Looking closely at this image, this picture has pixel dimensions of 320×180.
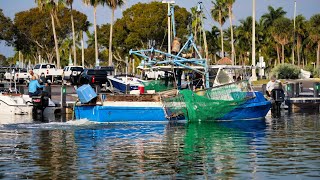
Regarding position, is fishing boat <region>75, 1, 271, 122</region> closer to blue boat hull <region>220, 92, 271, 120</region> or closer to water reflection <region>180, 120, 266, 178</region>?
blue boat hull <region>220, 92, 271, 120</region>

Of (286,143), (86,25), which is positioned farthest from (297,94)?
(86,25)

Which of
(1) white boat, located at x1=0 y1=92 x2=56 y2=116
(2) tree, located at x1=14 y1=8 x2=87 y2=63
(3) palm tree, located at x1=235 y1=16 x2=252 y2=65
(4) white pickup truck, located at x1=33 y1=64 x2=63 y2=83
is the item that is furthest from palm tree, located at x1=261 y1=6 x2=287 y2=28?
(1) white boat, located at x1=0 y1=92 x2=56 y2=116

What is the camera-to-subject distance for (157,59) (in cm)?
3722

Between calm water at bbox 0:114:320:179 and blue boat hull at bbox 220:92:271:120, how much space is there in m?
0.56

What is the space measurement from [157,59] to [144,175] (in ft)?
62.9

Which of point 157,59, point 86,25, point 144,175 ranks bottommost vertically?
point 144,175

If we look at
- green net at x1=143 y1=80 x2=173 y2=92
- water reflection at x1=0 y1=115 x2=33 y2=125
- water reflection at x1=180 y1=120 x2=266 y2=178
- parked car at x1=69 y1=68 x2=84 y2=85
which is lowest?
water reflection at x1=180 y1=120 x2=266 y2=178

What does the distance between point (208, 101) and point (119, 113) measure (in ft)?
12.2

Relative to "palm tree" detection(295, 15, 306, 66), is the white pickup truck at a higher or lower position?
lower

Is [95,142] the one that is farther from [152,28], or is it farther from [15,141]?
[152,28]

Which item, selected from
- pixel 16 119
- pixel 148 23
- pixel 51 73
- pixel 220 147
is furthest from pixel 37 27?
pixel 220 147

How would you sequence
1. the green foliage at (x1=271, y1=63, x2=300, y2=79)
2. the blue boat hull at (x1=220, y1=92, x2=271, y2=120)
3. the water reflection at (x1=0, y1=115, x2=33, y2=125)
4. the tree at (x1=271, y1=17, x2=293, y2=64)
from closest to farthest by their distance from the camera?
the blue boat hull at (x1=220, y1=92, x2=271, y2=120)
the water reflection at (x1=0, y1=115, x2=33, y2=125)
the green foliage at (x1=271, y1=63, x2=300, y2=79)
the tree at (x1=271, y1=17, x2=293, y2=64)

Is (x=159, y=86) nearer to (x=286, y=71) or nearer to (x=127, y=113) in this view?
(x=127, y=113)

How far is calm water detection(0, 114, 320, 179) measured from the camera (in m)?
18.8
